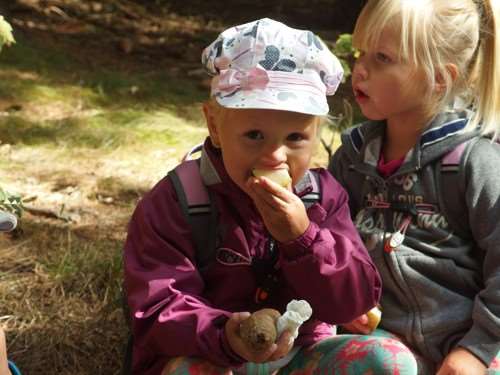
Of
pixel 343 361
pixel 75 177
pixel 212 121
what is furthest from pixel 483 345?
pixel 75 177

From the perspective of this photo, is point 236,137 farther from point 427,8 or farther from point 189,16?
point 189,16

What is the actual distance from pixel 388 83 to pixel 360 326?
74 centimetres

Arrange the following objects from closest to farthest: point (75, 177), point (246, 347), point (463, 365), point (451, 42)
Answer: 1. point (246, 347)
2. point (463, 365)
3. point (451, 42)
4. point (75, 177)

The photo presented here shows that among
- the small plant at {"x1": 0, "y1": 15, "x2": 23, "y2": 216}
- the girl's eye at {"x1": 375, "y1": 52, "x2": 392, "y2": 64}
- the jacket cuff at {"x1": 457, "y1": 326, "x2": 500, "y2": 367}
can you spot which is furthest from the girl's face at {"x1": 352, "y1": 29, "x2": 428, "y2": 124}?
the small plant at {"x1": 0, "y1": 15, "x2": 23, "y2": 216}

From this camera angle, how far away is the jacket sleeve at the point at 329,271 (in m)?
1.81

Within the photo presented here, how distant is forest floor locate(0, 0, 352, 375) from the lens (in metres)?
2.73

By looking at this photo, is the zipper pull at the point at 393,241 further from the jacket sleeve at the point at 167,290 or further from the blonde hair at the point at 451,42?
the jacket sleeve at the point at 167,290

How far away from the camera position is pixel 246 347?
1.70 metres

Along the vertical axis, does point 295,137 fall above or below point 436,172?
above

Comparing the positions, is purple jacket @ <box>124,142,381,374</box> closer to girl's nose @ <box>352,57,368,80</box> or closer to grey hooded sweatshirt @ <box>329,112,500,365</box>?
grey hooded sweatshirt @ <box>329,112,500,365</box>

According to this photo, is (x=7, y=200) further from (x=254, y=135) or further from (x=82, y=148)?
(x=82, y=148)

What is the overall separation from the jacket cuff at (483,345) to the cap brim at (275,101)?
2.66ft

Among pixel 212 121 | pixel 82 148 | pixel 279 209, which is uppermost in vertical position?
pixel 212 121

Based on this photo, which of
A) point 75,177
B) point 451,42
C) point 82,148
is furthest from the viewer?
point 82,148
